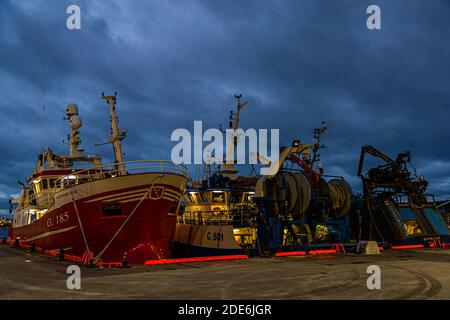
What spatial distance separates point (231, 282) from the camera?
40.8 ft

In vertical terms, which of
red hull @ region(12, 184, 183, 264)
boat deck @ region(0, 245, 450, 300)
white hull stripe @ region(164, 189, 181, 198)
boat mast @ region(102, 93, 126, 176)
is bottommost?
boat deck @ region(0, 245, 450, 300)

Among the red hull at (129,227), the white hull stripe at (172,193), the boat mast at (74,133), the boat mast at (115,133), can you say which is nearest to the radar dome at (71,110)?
the boat mast at (74,133)

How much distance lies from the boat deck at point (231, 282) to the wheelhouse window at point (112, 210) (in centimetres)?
277

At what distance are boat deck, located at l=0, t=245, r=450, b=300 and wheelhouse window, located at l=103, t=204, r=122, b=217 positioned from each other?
109 inches

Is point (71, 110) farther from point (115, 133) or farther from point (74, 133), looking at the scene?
point (115, 133)

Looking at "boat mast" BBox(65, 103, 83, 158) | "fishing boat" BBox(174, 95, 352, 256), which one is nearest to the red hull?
"fishing boat" BBox(174, 95, 352, 256)

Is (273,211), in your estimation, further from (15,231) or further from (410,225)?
(15,231)

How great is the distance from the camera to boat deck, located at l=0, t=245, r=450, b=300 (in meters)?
10.3

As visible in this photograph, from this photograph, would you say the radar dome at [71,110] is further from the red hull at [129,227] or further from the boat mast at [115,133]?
the red hull at [129,227]

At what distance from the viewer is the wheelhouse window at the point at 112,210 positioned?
59.0ft

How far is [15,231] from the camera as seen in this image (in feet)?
119

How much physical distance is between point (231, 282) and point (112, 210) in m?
7.85

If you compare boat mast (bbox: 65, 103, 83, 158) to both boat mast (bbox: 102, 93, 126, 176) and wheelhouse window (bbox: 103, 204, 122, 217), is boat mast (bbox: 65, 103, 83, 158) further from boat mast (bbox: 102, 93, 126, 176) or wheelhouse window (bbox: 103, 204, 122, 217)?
wheelhouse window (bbox: 103, 204, 122, 217)
